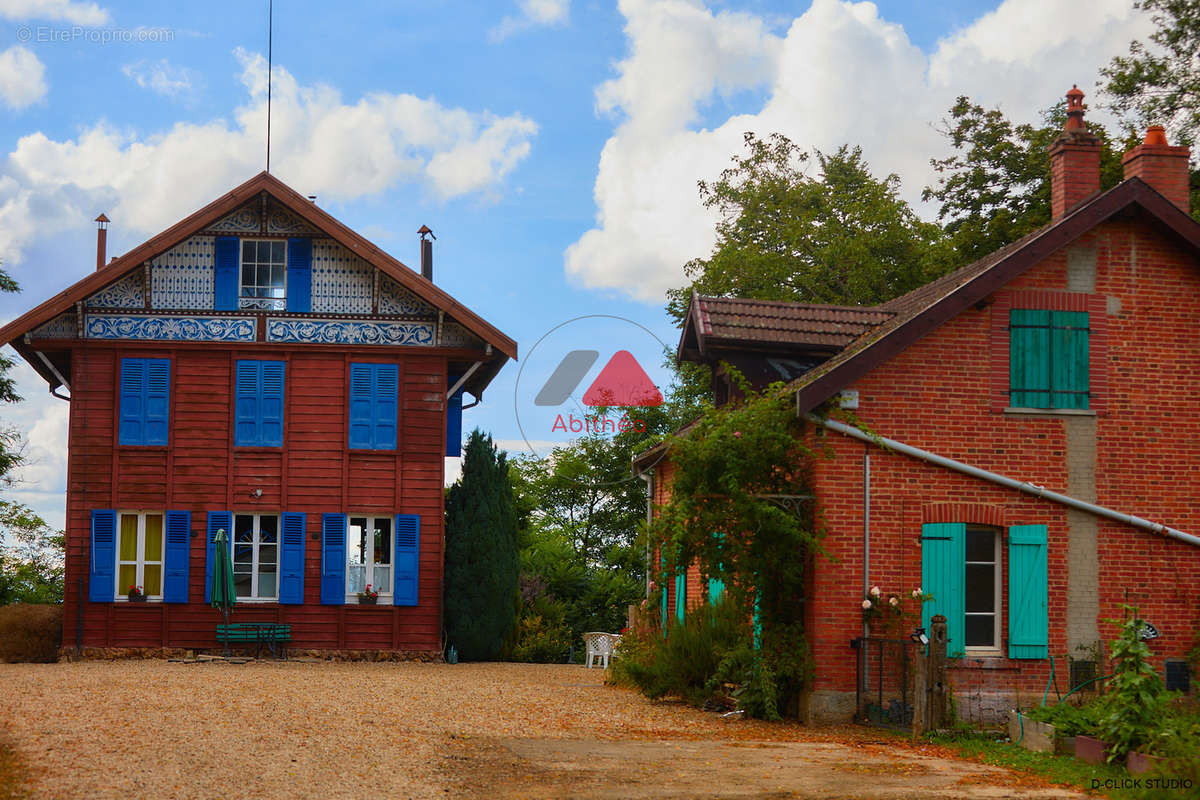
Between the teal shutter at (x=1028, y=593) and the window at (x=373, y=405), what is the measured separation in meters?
11.9

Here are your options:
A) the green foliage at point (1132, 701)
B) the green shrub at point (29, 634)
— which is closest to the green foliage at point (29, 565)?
the green shrub at point (29, 634)

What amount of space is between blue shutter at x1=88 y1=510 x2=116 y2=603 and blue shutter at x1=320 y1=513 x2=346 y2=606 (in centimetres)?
368

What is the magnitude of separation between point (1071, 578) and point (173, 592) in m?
15.1

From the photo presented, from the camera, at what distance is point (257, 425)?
2216 cm

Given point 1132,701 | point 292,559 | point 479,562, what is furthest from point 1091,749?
point 292,559

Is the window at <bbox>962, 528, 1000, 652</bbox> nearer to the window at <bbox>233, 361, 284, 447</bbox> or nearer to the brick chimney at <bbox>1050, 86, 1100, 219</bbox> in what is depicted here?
the brick chimney at <bbox>1050, 86, 1100, 219</bbox>

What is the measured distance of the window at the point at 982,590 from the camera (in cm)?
1425

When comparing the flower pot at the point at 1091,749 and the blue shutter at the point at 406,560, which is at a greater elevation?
the blue shutter at the point at 406,560

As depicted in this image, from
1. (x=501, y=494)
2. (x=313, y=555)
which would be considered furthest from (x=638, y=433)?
(x=313, y=555)

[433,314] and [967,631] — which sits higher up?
[433,314]

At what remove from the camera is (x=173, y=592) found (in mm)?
21719

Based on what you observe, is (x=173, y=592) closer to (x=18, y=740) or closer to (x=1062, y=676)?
(x=18, y=740)

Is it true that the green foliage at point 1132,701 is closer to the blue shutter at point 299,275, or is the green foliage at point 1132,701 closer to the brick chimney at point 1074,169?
the brick chimney at point 1074,169

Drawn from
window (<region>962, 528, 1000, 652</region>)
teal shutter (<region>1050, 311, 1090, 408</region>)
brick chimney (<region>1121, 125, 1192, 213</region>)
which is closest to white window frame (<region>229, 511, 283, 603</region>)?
window (<region>962, 528, 1000, 652</region>)
